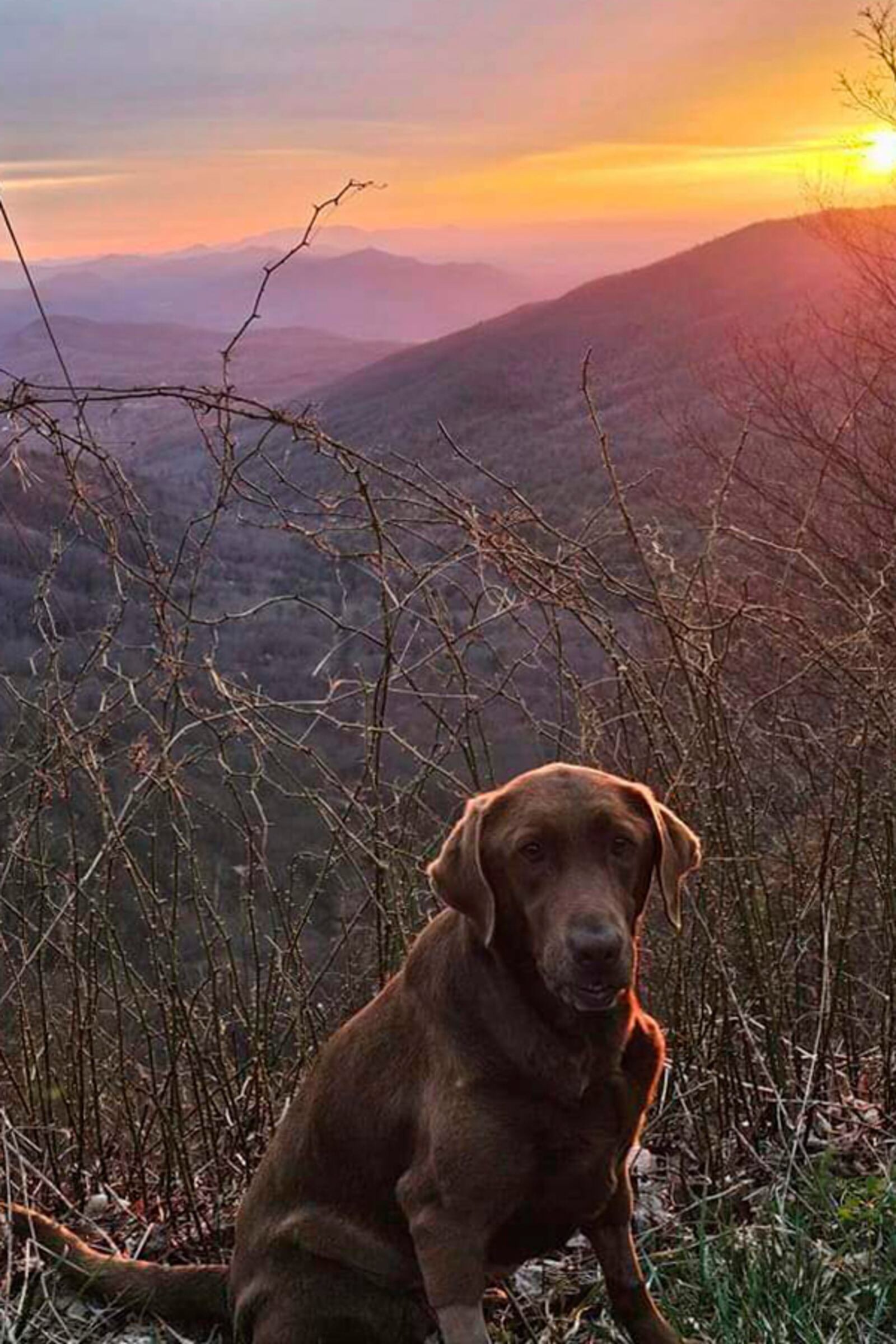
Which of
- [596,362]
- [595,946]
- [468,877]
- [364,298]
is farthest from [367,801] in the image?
[364,298]

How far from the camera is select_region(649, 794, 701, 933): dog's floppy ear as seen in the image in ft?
9.59

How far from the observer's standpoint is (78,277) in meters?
14.4

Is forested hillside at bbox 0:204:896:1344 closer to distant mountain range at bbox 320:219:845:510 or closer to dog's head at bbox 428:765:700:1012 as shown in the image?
dog's head at bbox 428:765:700:1012

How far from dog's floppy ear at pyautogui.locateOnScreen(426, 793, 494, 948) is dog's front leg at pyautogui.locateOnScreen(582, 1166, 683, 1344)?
74 centimetres

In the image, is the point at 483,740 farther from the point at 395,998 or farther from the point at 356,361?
the point at 356,361

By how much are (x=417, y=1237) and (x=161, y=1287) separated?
0.97 meters

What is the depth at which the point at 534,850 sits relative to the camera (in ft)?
9.21

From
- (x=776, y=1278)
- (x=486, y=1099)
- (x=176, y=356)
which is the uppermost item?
(x=176, y=356)

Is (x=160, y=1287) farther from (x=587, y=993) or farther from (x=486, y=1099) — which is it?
(x=587, y=993)

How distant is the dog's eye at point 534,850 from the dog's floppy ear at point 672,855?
10.6 inches

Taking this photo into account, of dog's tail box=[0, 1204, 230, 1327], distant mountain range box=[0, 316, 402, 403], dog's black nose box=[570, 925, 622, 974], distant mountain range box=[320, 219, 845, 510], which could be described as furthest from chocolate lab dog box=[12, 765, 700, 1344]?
distant mountain range box=[320, 219, 845, 510]

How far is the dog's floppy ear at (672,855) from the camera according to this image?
292 centimetres

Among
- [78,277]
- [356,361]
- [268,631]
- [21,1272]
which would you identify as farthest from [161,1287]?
[356,361]

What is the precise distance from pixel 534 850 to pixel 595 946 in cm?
24
